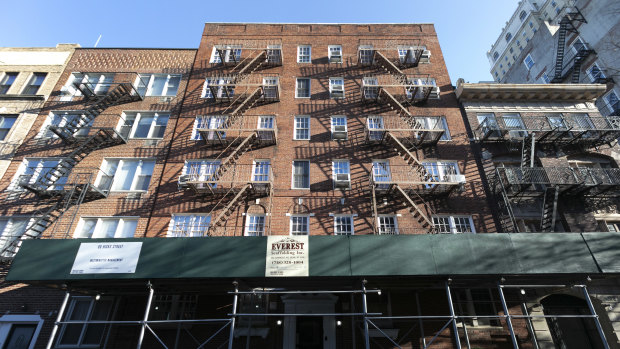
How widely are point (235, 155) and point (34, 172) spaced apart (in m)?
12.2

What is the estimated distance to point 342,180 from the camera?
Answer: 17328 millimetres

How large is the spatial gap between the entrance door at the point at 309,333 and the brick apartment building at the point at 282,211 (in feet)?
0.22

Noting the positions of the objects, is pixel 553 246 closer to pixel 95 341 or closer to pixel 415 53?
pixel 415 53

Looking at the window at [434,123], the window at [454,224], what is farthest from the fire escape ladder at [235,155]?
the window at [454,224]

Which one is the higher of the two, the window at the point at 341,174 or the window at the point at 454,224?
the window at the point at 341,174

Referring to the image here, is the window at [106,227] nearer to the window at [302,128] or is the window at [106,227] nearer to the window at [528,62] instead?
the window at [302,128]

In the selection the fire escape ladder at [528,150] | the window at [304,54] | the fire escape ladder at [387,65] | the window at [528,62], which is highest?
the window at [528,62]

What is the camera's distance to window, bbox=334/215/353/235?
1633 cm

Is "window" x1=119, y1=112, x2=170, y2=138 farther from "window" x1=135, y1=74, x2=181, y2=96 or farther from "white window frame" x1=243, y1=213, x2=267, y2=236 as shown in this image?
"white window frame" x1=243, y1=213, x2=267, y2=236

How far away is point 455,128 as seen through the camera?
64.6ft

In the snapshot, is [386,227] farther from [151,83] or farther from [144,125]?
[151,83]

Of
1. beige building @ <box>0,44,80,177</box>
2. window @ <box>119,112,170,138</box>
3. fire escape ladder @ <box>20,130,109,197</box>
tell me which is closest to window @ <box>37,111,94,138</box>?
beige building @ <box>0,44,80,177</box>

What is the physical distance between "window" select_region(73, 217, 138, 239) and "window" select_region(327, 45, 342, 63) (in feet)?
56.6

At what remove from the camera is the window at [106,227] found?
16.5 meters
